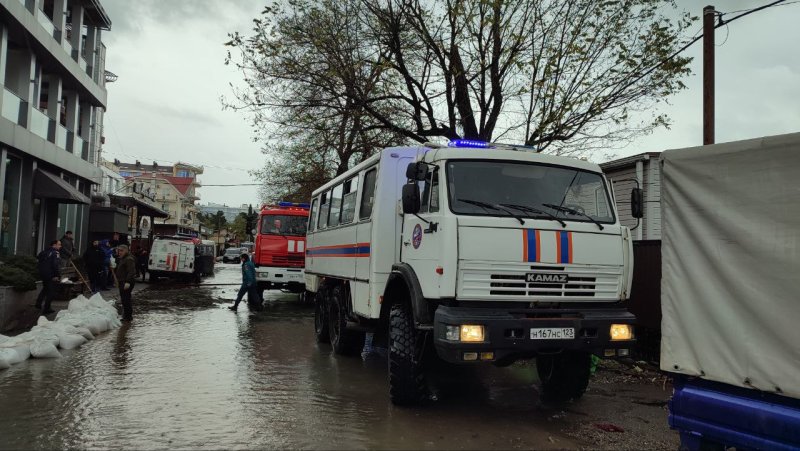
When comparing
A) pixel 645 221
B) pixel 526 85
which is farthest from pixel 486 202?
pixel 645 221

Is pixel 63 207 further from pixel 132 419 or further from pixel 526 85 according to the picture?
pixel 132 419

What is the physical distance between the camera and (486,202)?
560cm

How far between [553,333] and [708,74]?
7.28m

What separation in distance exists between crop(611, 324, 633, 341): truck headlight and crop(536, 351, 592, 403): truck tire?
0.72 m

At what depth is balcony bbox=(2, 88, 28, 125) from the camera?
15807 millimetres

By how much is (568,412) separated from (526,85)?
9.83 metres

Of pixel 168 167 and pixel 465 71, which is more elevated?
pixel 168 167

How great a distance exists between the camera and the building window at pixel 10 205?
1688 centimetres

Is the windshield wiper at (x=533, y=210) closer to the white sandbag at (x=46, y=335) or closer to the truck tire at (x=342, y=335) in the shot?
the truck tire at (x=342, y=335)

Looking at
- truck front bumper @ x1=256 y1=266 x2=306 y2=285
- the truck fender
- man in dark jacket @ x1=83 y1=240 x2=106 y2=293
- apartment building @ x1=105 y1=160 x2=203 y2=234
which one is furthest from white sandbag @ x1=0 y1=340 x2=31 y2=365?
apartment building @ x1=105 y1=160 x2=203 y2=234

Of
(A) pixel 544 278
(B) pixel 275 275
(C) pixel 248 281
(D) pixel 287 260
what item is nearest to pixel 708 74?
(A) pixel 544 278

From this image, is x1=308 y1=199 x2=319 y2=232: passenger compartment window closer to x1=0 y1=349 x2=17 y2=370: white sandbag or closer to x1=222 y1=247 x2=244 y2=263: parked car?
x1=0 y1=349 x2=17 y2=370: white sandbag

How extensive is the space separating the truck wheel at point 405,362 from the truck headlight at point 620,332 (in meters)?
1.87

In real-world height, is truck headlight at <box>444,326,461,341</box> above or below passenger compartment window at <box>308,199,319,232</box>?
below
